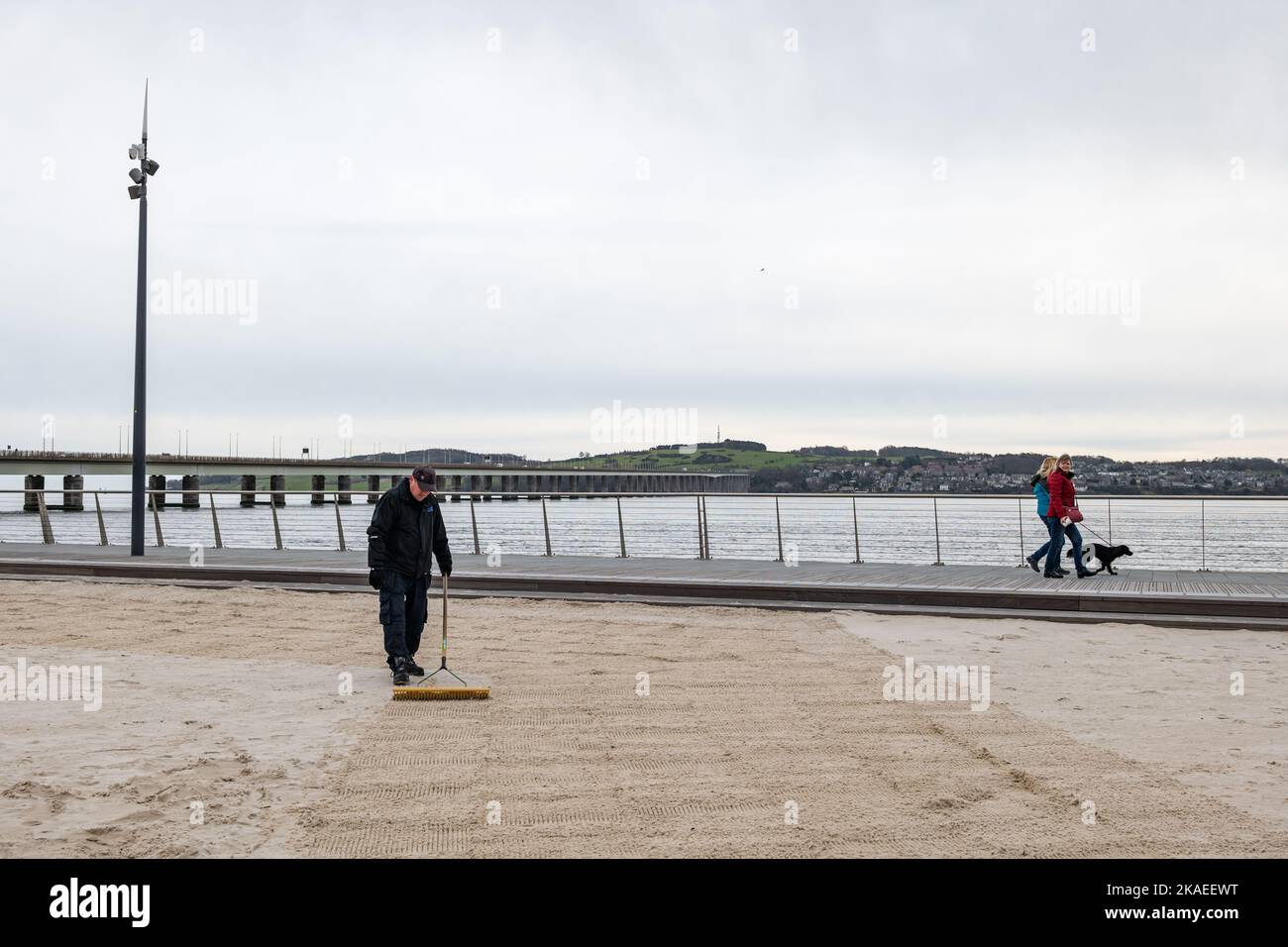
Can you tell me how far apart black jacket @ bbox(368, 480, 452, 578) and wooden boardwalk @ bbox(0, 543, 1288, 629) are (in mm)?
6042

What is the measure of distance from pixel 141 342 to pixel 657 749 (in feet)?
57.4

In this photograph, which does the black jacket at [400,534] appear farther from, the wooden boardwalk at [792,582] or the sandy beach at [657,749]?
the wooden boardwalk at [792,582]

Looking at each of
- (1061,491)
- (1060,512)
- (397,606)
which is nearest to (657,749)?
(397,606)

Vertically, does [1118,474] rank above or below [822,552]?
above

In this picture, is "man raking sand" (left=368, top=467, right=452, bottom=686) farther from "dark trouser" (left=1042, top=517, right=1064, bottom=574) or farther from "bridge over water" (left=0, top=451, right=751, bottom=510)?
"bridge over water" (left=0, top=451, right=751, bottom=510)

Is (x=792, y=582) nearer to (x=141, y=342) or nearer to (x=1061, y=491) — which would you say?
(x=1061, y=491)

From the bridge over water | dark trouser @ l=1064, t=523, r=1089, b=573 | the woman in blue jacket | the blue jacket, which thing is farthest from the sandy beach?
the bridge over water

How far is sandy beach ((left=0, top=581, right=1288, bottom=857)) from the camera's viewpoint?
16.3 feet

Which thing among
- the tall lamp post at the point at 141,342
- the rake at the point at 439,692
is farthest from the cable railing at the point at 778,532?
the rake at the point at 439,692

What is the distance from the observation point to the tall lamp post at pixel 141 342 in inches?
797

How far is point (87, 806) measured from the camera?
540 cm
